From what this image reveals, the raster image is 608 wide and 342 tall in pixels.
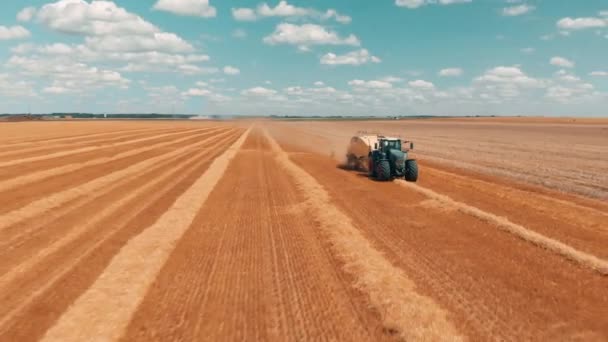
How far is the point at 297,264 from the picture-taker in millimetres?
9805

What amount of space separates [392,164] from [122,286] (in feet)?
51.8

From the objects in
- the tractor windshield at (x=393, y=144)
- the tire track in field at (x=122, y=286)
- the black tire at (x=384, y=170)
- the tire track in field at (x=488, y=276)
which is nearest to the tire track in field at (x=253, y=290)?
the tire track in field at (x=122, y=286)

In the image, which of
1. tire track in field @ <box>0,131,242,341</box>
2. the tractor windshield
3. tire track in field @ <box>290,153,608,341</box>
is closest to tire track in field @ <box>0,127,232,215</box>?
tire track in field @ <box>0,131,242,341</box>

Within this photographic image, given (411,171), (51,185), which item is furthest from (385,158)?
(51,185)

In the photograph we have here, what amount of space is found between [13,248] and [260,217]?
20.8 ft

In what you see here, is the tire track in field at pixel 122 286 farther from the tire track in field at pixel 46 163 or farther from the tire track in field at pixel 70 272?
the tire track in field at pixel 46 163

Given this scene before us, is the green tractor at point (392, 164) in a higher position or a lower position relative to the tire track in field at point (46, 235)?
higher

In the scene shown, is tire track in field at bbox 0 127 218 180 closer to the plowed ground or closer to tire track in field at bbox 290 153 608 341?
the plowed ground

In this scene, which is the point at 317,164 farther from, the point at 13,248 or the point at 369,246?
the point at 13,248

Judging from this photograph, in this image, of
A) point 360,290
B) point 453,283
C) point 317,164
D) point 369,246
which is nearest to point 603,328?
point 453,283

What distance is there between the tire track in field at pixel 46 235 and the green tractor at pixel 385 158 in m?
11.4

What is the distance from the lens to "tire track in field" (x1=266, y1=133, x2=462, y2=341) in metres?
6.89

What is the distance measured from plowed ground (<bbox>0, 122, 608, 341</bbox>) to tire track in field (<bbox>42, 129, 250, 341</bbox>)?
3cm

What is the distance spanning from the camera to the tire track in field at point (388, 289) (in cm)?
689
